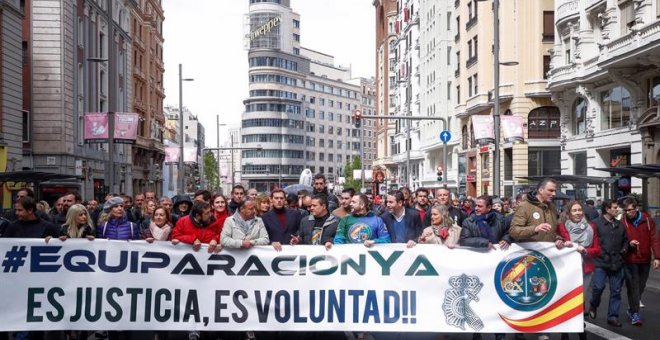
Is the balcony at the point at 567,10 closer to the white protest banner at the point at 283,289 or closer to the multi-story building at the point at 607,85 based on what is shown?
the multi-story building at the point at 607,85

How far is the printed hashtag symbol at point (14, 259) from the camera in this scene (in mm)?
7828

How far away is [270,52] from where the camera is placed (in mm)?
129750

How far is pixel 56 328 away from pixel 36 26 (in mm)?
33256

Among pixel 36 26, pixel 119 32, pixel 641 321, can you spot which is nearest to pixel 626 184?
pixel 641 321

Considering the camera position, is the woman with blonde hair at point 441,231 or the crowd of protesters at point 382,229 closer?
the crowd of protesters at point 382,229

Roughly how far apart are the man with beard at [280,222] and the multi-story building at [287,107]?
4581 inches

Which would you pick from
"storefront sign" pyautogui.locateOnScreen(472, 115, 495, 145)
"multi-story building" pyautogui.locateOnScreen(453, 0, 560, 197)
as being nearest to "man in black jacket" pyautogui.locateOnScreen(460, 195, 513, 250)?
"storefront sign" pyautogui.locateOnScreen(472, 115, 495, 145)

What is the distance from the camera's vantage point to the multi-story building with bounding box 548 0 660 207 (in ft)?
84.3

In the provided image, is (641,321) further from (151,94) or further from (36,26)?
(151,94)

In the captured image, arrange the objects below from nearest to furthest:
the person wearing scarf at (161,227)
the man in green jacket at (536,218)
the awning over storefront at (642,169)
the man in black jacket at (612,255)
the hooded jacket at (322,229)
→ the man in green jacket at (536,218) → the hooded jacket at (322,229) → the person wearing scarf at (161,227) → the man in black jacket at (612,255) → the awning over storefront at (642,169)

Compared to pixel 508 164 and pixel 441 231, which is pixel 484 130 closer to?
pixel 441 231

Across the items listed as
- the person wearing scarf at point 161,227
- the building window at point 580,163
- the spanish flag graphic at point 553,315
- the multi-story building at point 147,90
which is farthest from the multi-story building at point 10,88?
the multi-story building at point 147,90

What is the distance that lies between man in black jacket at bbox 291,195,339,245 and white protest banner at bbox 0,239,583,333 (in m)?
0.66

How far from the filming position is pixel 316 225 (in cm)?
895
